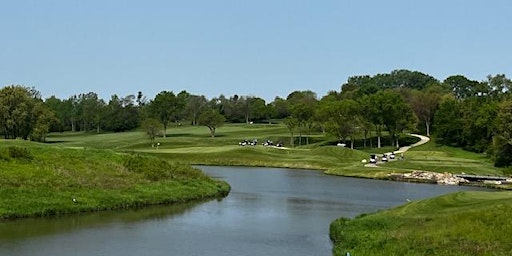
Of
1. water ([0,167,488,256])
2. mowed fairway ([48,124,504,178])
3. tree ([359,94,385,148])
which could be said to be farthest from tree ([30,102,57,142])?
water ([0,167,488,256])

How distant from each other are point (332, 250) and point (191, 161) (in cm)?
7842

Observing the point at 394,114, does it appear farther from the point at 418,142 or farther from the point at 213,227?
the point at 213,227

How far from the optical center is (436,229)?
102 ft

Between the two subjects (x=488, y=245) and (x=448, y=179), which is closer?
(x=488, y=245)

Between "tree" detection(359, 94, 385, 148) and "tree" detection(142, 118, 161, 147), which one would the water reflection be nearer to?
"tree" detection(142, 118, 161, 147)

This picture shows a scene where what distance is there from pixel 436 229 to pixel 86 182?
32.1m

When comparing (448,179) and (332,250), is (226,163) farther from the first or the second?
(332,250)

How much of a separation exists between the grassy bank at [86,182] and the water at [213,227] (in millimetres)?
2238

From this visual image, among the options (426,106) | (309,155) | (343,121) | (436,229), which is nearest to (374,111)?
(343,121)

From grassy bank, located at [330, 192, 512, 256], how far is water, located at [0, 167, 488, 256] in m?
2.09

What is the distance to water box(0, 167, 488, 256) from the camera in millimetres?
33234

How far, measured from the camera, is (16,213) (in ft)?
141

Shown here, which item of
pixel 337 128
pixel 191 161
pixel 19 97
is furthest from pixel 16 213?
pixel 337 128

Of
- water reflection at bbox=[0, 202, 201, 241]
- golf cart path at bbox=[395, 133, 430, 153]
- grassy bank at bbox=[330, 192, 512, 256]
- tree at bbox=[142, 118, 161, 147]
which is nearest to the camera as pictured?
grassy bank at bbox=[330, 192, 512, 256]
